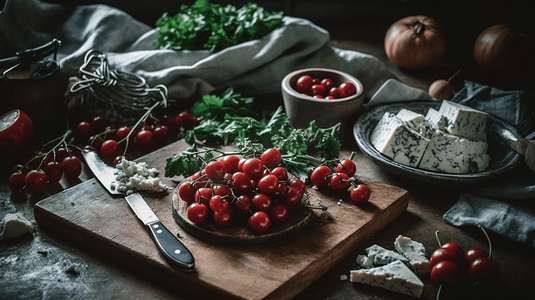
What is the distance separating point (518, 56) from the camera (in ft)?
8.11

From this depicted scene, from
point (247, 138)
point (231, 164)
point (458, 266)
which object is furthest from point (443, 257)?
point (247, 138)

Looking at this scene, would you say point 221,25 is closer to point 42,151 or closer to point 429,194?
point 42,151

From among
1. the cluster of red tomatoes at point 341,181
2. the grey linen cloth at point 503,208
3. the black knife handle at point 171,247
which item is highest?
the black knife handle at point 171,247

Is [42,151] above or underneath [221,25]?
underneath

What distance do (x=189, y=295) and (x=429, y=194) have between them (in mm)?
902

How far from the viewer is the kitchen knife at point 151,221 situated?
1.22 meters

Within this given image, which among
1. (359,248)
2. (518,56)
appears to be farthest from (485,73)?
(359,248)

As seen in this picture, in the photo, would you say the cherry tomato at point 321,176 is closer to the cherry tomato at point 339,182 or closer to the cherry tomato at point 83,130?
the cherry tomato at point 339,182

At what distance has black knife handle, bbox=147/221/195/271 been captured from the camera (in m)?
1.20

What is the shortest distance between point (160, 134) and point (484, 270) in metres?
1.30

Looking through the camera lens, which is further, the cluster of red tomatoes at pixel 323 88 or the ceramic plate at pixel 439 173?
the cluster of red tomatoes at pixel 323 88

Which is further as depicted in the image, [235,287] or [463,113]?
[463,113]

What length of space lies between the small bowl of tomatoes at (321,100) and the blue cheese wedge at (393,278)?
0.77 m

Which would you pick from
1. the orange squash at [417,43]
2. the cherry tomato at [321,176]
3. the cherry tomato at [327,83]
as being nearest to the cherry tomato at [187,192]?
the cherry tomato at [321,176]
